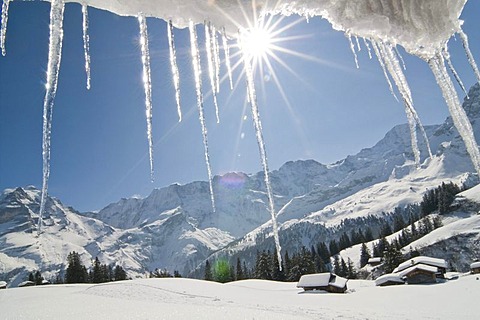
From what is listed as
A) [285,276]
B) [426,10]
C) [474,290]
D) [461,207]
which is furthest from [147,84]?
[461,207]

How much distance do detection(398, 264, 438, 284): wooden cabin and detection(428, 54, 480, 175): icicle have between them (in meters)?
45.7

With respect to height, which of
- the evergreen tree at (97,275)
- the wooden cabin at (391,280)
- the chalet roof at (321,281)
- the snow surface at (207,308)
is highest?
the evergreen tree at (97,275)

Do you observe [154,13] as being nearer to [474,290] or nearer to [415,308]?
[415,308]

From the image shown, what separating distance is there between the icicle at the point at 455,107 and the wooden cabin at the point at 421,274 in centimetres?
4574

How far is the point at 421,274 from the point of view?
4347 cm

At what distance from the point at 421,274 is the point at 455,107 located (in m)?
47.2

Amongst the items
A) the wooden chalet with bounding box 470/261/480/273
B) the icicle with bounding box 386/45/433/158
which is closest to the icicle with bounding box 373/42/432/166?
the icicle with bounding box 386/45/433/158

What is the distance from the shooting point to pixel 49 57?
9.87 ft

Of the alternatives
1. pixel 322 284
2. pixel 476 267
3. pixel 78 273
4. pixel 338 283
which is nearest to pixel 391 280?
pixel 338 283

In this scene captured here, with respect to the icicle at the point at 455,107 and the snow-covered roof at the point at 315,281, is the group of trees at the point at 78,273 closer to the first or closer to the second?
the snow-covered roof at the point at 315,281

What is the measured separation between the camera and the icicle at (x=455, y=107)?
3.76 metres

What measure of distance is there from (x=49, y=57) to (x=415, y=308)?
27364mm

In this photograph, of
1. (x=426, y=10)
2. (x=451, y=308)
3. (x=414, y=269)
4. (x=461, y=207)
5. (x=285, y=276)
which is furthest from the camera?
(x=461, y=207)

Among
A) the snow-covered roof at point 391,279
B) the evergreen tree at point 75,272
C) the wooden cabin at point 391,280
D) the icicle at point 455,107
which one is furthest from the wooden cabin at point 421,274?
the evergreen tree at point 75,272
